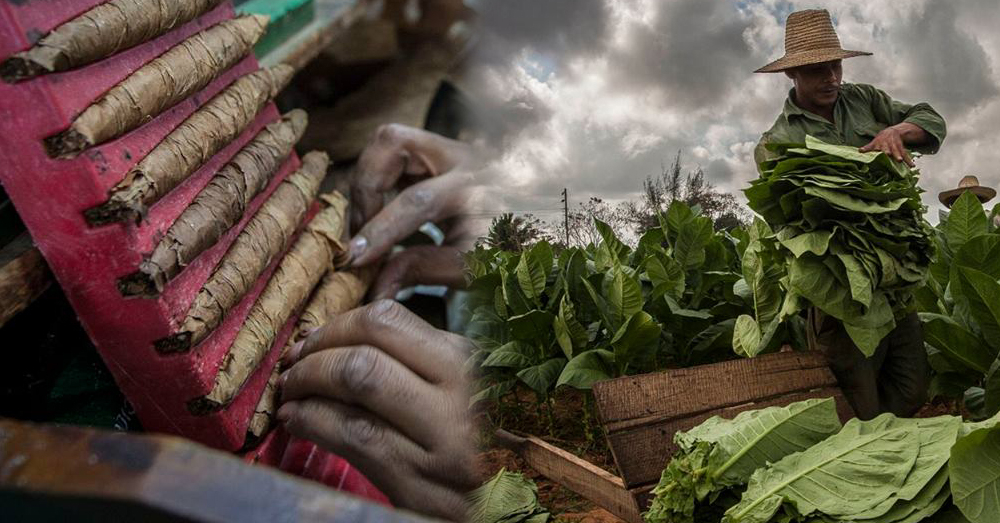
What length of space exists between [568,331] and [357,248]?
5.68 ft

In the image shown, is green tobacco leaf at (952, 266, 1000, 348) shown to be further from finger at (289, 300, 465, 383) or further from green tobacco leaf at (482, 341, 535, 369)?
finger at (289, 300, 465, 383)

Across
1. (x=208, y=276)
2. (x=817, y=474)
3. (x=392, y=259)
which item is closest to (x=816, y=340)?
(x=817, y=474)

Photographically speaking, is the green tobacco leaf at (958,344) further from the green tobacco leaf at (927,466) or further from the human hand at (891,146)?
the green tobacco leaf at (927,466)

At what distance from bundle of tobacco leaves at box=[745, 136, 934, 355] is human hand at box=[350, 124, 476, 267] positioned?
1.22 meters

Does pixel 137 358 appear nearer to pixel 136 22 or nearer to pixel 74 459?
pixel 136 22

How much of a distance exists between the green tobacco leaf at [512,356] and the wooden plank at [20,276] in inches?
89.2

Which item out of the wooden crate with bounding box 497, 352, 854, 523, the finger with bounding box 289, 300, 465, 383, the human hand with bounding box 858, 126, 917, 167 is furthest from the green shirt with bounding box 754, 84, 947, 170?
the finger with bounding box 289, 300, 465, 383

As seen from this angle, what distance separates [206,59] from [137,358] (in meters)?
0.52

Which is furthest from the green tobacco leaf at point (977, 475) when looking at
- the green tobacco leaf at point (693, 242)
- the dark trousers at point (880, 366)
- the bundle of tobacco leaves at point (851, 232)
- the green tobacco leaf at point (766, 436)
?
the green tobacco leaf at point (693, 242)

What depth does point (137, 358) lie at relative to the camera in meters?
1.35

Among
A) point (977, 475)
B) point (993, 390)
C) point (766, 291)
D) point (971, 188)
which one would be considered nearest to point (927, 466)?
point (977, 475)

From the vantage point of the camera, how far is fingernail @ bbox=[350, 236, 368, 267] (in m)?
1.79

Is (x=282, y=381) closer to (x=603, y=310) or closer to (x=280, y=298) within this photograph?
(x=280, y=298)

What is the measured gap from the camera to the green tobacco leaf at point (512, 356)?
3490 millimetres
